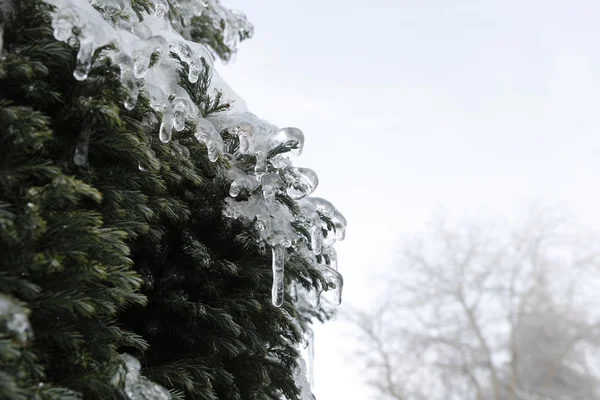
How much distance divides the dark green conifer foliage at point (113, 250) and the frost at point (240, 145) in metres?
0.04

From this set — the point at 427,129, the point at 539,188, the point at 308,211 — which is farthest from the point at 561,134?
the point at 308,211

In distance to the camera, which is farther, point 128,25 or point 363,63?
point 363,63

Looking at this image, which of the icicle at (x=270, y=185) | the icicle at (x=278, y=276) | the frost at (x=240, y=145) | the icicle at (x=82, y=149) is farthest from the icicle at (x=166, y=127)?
the icicle at (x=278, y=276)

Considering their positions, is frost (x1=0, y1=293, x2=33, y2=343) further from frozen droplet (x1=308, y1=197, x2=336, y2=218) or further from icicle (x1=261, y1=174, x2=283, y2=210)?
frozen droplet (x1=308, y1=197, x2=336, y2=218)

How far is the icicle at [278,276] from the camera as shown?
67.3 inches

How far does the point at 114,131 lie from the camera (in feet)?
4.69

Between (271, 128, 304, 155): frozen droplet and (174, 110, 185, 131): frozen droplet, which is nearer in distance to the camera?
(174, 110, 185, 131): frozen droplet

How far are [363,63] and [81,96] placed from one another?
21.8 m

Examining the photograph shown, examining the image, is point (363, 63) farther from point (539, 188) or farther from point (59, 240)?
point (59, 240)

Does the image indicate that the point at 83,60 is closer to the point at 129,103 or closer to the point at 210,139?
the point at 129,103

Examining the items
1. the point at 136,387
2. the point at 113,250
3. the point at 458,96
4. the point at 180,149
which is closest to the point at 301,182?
the point at 180,149

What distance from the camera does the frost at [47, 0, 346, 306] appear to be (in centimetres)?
149

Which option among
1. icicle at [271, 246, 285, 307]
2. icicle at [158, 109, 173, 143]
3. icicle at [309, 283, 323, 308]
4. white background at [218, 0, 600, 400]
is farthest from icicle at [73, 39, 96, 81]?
white background at [218, 0, 600, 400]

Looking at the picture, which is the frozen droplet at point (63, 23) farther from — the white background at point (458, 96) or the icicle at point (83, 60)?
the white background at point (458, 96)
